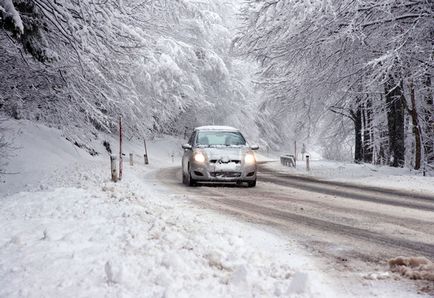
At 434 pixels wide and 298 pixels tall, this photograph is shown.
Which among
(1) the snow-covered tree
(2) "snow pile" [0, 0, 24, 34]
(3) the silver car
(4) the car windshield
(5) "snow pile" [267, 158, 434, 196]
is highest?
(1) the snow-covered tree

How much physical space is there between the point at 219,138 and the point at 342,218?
7049 mm

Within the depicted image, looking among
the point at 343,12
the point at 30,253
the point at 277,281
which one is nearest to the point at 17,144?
the point at 343,12

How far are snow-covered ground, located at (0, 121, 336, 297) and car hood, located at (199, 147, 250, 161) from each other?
4276 millimetres

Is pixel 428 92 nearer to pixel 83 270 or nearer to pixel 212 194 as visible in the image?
pixel 212 194

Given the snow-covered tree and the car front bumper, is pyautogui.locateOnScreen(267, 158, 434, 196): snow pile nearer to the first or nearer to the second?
the snow-covered tree

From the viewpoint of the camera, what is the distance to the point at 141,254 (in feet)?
16.2

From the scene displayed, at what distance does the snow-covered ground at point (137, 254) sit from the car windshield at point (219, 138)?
211 inches

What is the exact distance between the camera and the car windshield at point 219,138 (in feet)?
46.9

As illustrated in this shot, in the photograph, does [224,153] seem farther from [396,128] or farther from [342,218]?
[396,128]

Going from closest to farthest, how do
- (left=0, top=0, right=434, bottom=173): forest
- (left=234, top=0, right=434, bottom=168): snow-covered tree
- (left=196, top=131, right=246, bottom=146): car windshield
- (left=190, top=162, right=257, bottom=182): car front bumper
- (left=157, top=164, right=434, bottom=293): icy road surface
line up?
(left=157, top=164, right=434, bottom=293): icy road surface < (left=0, top=0, right=434, bottom=173): forest < (left=190, top=162, right=257, bottom=182): car front bumper < (left=196, top=131, right=246, bottom=146): car windshield < (left=234, top=0, right=434, bottom=168): snow-covered tree

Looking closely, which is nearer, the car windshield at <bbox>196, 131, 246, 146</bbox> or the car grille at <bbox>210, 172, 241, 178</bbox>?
the car grille at <bbox>210, 172, 241, 178</bbox>

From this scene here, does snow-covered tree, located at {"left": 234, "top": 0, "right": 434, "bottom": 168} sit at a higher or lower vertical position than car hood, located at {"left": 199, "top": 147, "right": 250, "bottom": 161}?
higher

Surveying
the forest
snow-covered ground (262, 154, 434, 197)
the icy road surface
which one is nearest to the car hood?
the icy road surface

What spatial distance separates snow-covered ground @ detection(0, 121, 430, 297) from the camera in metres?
4.10
